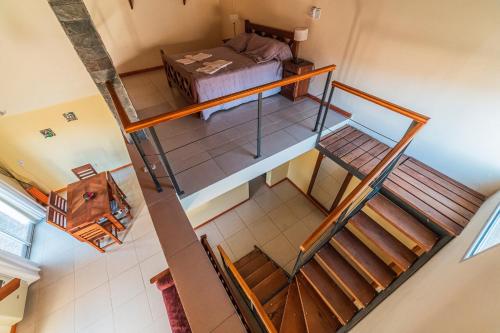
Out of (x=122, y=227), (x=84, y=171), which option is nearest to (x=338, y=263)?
(x=122, y=227)

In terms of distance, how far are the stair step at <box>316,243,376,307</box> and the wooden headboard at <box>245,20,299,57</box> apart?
2.92 meters

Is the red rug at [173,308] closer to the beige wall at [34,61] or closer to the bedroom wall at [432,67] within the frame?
the bedroom wall at [432,67]

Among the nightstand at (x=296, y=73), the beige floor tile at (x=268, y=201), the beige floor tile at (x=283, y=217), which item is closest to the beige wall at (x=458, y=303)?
the beige floor tile at (x=283, y=217)

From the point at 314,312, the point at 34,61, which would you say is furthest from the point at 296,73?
the point at 34,61

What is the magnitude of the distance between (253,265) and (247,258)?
20cm

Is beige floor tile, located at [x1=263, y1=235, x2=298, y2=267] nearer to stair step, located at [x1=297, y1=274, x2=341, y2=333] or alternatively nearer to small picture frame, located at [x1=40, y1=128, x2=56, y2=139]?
stair step, located at [x1=297, y1=274, x2=341, y2=333]

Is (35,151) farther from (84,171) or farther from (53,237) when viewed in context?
(53,237)

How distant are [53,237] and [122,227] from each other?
4.18 ft

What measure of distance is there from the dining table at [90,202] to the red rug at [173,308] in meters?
1.44

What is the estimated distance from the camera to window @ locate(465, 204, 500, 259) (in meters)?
1.19

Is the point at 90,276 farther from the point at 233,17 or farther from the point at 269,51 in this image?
the point at 233,17

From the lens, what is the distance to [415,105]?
2.32 meters

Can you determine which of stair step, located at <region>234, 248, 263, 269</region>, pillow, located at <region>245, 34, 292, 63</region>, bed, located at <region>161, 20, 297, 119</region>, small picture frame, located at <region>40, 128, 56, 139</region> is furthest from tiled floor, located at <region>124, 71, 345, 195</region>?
stair step, located at <region>234, 248, 263, 269</region>

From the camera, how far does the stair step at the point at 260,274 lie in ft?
9.48
